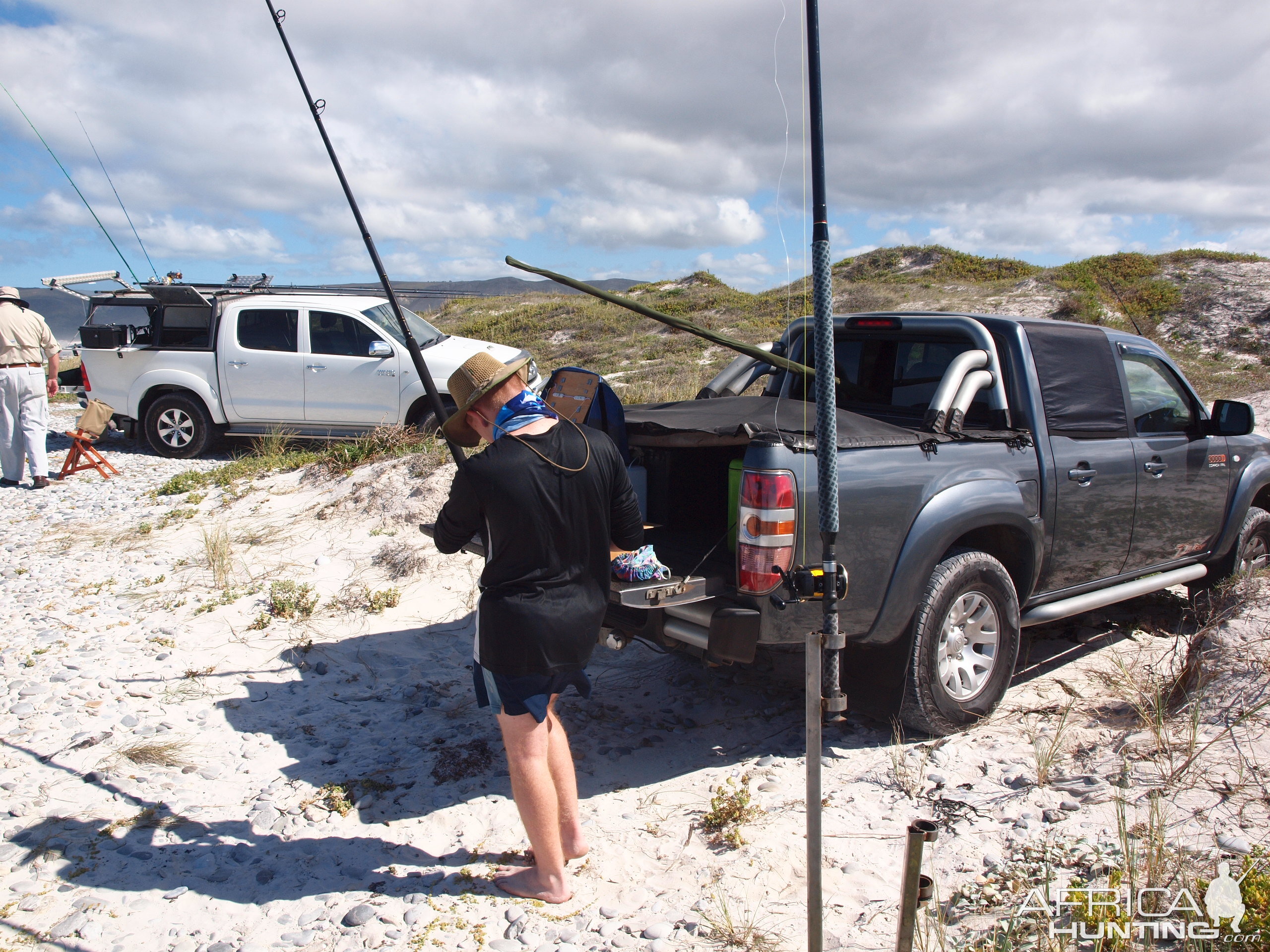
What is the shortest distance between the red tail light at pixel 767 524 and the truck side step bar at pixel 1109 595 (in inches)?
69.6

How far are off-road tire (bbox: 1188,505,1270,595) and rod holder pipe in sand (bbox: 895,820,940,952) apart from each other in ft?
15.2

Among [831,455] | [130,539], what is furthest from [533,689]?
[130,539]

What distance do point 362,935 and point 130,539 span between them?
583cm

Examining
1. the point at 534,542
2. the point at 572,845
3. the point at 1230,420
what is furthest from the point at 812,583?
the point at 1230,420

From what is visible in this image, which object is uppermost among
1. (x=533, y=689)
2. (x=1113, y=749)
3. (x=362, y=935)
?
(x=533, y=689)

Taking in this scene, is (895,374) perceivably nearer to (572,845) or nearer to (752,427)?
(752,427)

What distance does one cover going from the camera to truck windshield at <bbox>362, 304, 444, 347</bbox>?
34.6 feet

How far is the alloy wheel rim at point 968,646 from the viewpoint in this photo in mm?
3998

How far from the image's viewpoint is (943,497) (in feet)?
12.5

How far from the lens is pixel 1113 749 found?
150 inches

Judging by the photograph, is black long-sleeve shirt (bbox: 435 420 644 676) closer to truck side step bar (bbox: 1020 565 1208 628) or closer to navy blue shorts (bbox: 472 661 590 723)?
navy blue shorts (bbox: 472 661 590 723)

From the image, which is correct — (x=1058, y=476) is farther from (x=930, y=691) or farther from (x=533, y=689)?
(x=533, y=689)

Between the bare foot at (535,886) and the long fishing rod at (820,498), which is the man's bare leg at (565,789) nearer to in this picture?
the bare foot at (535,886)

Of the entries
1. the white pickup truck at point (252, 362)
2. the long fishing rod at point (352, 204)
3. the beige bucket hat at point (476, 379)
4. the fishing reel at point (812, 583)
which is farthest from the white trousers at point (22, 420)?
the fishing reel at point (812, 583)
